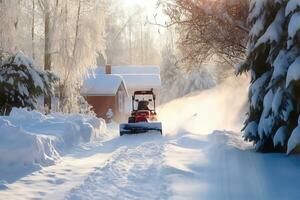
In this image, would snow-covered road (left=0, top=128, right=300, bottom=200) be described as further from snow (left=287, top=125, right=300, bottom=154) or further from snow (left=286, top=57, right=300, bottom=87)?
snow (left=286, top=57, right=300, bottom=87)

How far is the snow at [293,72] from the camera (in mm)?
9586

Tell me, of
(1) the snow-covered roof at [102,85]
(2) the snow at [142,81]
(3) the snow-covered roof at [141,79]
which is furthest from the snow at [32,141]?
(2) the snow at [142,81]

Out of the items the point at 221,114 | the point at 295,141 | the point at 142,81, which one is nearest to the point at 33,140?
the point at 295,141

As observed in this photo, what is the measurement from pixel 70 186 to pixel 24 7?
2513 centimetres

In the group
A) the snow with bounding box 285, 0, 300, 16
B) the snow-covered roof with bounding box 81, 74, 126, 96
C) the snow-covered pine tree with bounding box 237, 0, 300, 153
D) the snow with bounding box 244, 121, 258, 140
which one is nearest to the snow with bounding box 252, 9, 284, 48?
the snow-covered pine tree with bounding box 237, 0, 300, 153

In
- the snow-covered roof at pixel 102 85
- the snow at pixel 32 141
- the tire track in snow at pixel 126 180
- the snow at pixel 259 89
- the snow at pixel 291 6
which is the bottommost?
the tire track in snow at pixel 126 180

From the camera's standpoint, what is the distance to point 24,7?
31891 millimetres

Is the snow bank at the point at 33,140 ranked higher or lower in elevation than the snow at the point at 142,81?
lower

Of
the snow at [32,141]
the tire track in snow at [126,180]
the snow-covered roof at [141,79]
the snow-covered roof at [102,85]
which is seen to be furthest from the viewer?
the snow-covered roof at [141,79]

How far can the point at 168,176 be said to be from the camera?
9.58 metres

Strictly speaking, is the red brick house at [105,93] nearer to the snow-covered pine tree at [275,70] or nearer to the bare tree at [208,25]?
the bare tree at [208,25]

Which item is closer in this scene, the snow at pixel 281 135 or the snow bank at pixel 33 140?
the snow bank at pixel 33 140

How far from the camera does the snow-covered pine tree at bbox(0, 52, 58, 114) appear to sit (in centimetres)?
2209

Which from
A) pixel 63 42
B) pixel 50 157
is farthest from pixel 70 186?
pixel 63 42
